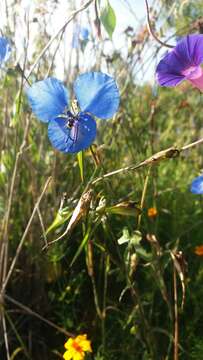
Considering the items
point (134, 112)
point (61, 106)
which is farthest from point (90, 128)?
point (134, 112)

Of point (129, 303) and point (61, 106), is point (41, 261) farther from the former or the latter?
point (61, 106)

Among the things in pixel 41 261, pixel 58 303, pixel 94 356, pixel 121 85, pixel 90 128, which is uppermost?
pixel 121 85

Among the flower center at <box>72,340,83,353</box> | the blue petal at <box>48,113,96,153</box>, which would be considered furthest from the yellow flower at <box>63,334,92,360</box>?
the blue petal at <box>48,113,96,153</box>

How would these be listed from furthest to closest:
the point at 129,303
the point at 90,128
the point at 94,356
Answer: the point at 129,303
the point at 94,356
the point at 90,128

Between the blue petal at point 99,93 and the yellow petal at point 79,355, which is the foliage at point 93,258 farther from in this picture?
the blue petal at point 99,93

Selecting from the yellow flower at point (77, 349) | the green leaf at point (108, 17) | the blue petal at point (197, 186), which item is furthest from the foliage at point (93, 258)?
the green leaf at point (108, 17)

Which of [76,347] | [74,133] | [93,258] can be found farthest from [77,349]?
[74,133]
